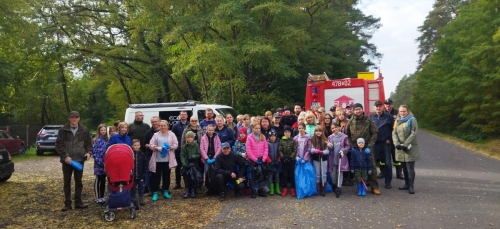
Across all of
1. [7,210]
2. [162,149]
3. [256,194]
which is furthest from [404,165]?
[7,210]

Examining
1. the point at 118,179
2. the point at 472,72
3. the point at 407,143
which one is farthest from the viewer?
the point at 472,72

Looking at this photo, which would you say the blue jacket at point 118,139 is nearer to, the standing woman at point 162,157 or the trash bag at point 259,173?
the standing woman at point 162,157

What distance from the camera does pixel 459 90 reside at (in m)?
26.0

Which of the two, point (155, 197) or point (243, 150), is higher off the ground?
point (243, 150)

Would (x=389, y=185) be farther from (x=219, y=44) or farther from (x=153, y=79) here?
(x=153, y=79)

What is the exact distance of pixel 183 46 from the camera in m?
16.8

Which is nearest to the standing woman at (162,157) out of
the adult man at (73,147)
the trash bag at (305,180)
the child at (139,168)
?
the child at (139,168)

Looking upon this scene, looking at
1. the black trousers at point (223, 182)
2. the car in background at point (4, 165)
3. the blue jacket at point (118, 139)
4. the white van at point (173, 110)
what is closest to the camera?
the blue jacket at point (118, 139)

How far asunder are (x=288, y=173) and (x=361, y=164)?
1478mm

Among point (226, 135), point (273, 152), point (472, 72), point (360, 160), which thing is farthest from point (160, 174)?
point (472, 72)

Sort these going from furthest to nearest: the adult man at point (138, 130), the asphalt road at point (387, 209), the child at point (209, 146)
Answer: the adult man at point (138, 130)
the child at point (209, 146)
the asphalt road at point (387, 209)

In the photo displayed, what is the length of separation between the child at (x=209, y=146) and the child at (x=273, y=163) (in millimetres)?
1059

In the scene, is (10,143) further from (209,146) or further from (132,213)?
(132,213)

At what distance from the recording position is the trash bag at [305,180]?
7.56 meters
